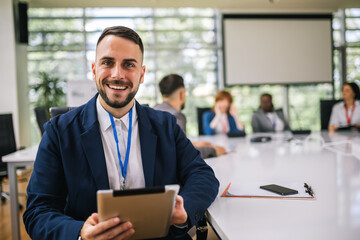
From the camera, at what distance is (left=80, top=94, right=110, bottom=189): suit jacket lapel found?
1.13m

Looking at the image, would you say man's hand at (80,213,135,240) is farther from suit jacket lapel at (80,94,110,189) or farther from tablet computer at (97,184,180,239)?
suit jacket lapel at (80,94,110,189)

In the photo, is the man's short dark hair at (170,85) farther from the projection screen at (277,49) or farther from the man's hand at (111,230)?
the projection screen at (277,49)

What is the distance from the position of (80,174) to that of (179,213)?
1.30 feet

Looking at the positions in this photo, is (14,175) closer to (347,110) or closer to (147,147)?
(147,147)

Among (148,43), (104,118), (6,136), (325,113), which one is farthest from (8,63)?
(325,113)

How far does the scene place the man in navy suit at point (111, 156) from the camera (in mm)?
1090

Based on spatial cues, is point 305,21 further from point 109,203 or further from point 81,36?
point 109,203

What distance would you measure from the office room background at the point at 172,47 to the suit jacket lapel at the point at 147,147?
4936 mm

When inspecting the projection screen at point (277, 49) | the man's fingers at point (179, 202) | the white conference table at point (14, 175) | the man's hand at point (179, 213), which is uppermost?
the projection screen at point (277, 49)

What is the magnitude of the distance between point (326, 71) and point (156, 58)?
143 inches

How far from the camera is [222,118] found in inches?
167

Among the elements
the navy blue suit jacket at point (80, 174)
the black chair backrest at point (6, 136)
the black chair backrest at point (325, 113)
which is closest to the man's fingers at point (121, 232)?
the navy blue suit jacket at point (80, 174)

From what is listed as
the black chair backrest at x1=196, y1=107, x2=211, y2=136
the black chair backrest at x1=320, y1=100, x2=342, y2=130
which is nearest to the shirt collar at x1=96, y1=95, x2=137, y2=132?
the black chair backrest at x1=196, y1=107, x2=211, y2=136

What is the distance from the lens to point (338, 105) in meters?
4.23
